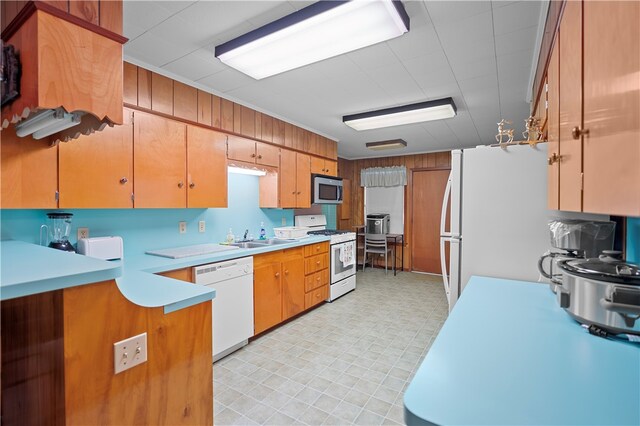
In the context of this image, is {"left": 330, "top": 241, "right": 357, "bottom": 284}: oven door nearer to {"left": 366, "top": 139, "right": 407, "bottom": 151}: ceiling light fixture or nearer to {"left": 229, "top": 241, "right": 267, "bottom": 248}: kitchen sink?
{"left": 229, "top": 241, "right": 267, "bottom": 248}: kitchen sink

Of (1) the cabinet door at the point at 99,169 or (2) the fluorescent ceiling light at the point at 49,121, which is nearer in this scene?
(2) the fluorescent ceiling light at the point at 49,121

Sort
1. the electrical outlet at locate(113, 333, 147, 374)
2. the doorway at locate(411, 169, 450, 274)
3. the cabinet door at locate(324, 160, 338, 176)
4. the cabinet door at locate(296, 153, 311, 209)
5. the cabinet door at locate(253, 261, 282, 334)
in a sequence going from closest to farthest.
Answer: the electrical outlet at locate(113, 333, 147, 374), the cabinet door at locate(253, 261, 282, 334), the cabinet door at locate(296, 153, 311, 209), the cabinet door at locate(324, 160, 338, 176), the doorway at locate(411, 169, 450, 274)

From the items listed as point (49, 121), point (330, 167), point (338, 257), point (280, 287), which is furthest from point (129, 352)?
point (330, 167)

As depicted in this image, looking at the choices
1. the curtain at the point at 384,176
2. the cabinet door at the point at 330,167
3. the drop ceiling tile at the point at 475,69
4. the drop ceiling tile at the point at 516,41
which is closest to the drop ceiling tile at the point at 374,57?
the drop ceiling tile at the point at 475,69

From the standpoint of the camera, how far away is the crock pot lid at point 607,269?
98cm

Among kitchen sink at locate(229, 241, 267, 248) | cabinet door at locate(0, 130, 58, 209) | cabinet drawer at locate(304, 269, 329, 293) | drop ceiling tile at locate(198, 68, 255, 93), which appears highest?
drop ceiling tile at locate(198, 68, 255, 93)

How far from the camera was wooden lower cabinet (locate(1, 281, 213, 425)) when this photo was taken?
859 millimetres

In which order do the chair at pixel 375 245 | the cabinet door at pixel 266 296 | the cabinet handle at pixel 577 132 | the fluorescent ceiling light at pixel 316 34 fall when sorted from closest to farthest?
1. the cabinet handle at pixel 577 132
2. the fluorescent ceiling light at pixel 316 34
3. the cabinet door at pixel 266 296
4. the chair at pixel 375 245

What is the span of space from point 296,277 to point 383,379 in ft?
4.87

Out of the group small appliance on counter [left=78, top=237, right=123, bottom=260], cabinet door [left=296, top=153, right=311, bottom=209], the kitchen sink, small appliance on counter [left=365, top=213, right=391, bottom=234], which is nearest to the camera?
small appliance on counter [left=78, top=237, right=123, bottom=260]

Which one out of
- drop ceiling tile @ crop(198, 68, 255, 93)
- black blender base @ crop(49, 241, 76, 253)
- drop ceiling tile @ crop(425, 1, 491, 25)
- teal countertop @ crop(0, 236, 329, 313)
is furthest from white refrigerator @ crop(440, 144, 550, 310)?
black blender base @ crop(49, 241, 76, 253)

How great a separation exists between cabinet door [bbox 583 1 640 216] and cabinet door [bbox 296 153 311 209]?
330 centimetres

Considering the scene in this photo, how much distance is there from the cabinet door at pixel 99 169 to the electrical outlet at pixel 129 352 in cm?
144

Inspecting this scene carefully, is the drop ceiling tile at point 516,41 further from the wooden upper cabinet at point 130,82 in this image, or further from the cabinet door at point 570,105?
the wooden upper cabinet at point 130,82
